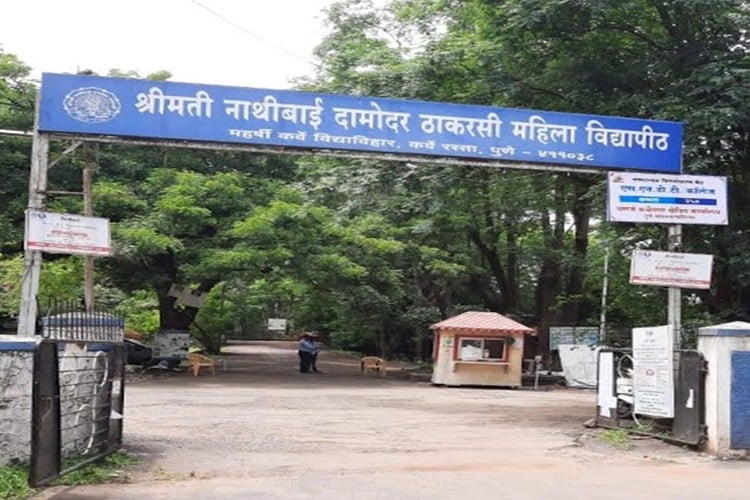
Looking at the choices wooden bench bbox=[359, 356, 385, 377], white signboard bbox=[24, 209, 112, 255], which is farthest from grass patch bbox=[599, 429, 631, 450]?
wooden bench bbox=[359, 356, 385, 377]

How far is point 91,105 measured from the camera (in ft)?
36.4

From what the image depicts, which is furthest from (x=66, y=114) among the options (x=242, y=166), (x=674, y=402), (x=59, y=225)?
(x=242, y=166)

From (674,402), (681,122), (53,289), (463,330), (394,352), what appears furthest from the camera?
(394,352)

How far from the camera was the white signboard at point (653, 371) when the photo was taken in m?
11.4

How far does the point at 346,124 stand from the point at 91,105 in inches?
133

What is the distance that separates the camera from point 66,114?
435 inches

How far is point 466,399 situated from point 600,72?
26.6ft

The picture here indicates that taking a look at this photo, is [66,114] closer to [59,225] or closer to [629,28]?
[59,225]

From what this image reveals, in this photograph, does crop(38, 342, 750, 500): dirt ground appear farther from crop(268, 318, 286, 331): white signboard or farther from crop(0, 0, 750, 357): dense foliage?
crop(268, 318, 286, 331): white signboard

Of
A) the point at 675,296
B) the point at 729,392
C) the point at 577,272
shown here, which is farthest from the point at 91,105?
the point at 577,272

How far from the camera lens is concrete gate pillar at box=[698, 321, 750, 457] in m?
10.4

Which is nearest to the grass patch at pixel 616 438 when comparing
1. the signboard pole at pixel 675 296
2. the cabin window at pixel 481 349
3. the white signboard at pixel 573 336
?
the signboard pole at pixel 675 296

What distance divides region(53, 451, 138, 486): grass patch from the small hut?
53.6 feet

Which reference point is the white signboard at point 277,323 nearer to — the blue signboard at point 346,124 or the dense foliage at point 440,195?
the dense foliage at point 440,195
